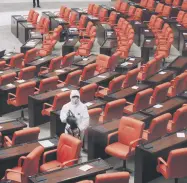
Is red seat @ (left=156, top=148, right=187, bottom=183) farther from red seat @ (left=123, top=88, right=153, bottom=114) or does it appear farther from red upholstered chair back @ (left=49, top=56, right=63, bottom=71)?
red upholstered chair back @ (left=49, top=56, right=63, bottom=71)

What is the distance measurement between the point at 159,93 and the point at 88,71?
220 cm

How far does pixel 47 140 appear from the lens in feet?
26.3

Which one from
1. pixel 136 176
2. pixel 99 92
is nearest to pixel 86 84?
pixel 99 92

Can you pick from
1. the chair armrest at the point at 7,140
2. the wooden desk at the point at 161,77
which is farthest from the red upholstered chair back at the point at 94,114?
the wooden desk at the point at 161,77

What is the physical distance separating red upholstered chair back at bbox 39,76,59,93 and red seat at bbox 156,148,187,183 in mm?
3902

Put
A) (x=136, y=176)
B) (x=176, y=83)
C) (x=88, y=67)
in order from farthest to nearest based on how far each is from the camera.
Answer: (x=88, y=67) < (x=176, y=83) < (x=136, y=176)

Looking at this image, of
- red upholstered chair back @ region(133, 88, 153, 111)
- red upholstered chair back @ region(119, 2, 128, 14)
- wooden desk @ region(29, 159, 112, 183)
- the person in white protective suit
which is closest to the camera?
wooden desk @ region(29, 159, 112, 183)

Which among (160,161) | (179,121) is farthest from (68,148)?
(179,121)

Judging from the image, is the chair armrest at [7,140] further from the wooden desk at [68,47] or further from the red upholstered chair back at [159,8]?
the red upholstered chair back at [159,8]

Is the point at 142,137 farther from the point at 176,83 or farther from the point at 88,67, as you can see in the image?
the point at 88,67

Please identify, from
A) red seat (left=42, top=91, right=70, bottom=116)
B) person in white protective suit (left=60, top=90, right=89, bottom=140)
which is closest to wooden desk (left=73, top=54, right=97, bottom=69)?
red seat (left=42, top=91, right=70, bottom=116)

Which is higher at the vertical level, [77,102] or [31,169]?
[77,102]

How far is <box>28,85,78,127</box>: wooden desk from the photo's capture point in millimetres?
10117

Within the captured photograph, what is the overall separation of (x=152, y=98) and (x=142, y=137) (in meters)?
1.81
